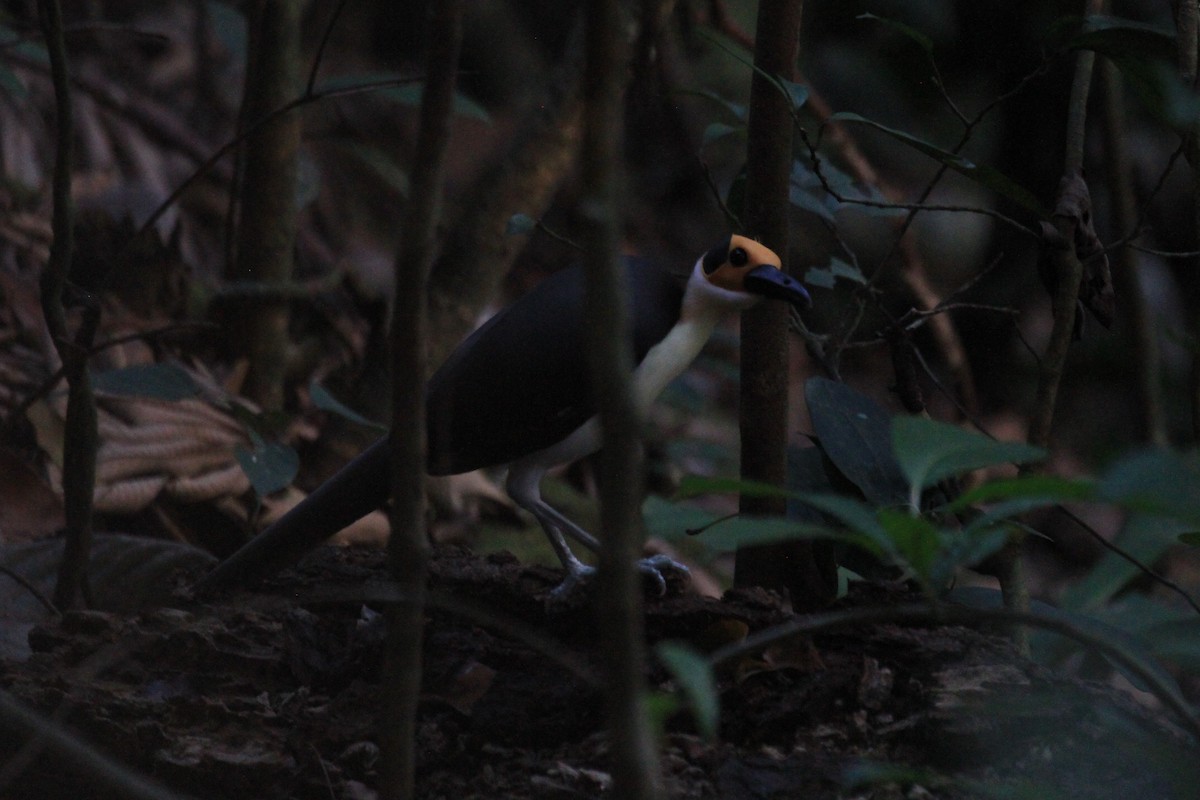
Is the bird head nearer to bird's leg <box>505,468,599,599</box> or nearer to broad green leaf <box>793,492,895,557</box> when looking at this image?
bird's leg <box>505,468,599,599</box>

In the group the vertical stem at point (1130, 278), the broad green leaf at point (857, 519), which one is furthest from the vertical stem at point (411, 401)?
the vertical stem at point (1130, 278)

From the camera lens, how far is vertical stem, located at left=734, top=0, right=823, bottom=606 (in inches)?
86.1

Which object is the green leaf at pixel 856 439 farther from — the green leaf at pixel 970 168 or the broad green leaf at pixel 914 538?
the broad green leaf at pixel 914 538

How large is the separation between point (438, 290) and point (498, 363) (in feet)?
4.60

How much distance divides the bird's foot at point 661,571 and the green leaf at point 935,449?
997 millimetres

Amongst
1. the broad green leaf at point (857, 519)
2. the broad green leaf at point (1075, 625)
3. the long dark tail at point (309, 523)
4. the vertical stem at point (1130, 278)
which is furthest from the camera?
the vertical stem at point (1130, 278)

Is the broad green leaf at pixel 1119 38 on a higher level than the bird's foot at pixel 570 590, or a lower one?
higher

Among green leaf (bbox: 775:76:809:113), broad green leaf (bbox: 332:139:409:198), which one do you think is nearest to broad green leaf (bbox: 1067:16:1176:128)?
green leaf (bbox: 775:76:809:113)

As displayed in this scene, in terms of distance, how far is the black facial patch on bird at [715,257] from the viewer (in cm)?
232

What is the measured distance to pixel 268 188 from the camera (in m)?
3.42

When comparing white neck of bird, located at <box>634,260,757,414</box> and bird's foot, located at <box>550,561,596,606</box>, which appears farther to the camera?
white neck of bird, located at <box>634,260,757,414</box>

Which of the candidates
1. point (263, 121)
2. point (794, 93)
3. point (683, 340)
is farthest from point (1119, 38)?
point (263, 121)

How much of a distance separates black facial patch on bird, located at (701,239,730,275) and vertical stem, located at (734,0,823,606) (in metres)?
0.08

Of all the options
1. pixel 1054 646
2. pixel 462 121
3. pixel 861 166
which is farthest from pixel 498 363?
pixel 462 121
